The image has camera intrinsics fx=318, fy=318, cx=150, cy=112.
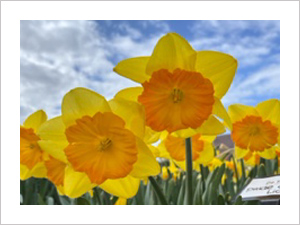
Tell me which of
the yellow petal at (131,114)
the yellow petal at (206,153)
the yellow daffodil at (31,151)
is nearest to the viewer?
the yellow petal at (131,114)

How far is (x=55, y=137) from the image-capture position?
0.65m

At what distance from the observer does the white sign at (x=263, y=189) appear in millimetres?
1039

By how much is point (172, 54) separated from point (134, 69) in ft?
0.27

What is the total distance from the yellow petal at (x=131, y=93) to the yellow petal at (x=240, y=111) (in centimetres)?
49

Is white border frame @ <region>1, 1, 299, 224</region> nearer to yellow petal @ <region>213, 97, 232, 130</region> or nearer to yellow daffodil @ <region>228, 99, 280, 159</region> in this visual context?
yellow daffodil @ <region>228, 99, 280, 159</region>

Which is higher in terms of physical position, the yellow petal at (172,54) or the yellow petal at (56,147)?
the yellow petal at (172,54)

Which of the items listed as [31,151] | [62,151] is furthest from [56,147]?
[31,151]

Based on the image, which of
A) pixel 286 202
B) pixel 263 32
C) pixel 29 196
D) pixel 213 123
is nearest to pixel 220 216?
pixel 286 202

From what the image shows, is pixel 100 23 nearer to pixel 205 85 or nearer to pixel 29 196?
pixel 205 85

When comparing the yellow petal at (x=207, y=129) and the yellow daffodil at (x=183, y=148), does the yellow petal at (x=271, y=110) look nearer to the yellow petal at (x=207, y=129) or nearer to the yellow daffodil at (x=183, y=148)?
the yellow daffodil at (x=183, y=148)

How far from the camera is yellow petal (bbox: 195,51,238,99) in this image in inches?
25.5

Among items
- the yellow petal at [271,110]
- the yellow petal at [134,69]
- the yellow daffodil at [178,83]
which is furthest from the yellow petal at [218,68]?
the yellow petal at [271,110]

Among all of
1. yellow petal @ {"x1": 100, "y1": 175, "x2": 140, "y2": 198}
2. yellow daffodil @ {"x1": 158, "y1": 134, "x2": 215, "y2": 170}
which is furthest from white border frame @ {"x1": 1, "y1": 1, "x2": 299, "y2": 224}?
yellow petal @ {"x1": 100, "y1": 175, "x2": 140, "y2": 198}

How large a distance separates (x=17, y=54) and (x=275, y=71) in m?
0.95
